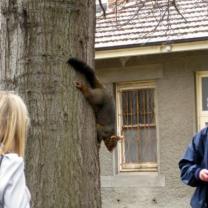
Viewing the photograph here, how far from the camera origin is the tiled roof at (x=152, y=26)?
10102mm

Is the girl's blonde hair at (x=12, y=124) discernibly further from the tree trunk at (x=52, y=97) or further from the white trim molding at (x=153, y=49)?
the white trim molding at (x=153, y=49)

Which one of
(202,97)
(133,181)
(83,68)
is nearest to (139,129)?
(133,181)

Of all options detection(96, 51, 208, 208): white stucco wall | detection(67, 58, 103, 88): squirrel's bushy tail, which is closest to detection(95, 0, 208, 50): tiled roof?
detection(96, 51, 208, 208): white stucco wall

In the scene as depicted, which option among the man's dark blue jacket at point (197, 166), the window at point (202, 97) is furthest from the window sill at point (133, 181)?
the man's dark blue jacket at point (197, 166)

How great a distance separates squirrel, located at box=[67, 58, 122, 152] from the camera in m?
4.33

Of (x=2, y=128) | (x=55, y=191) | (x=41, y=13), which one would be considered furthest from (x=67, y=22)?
(x=2, y=128)

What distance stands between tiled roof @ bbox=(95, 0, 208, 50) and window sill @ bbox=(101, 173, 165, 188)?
7.04 feet

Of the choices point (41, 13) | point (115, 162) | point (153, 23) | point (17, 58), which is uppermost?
point (153, 23)

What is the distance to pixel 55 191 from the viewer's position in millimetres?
4168

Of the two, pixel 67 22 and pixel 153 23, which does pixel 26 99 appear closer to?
pixel 67 22

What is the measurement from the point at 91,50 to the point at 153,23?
6419mm

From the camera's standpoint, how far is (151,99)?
10.9 meters

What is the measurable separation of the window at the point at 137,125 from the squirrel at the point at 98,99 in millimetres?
4788

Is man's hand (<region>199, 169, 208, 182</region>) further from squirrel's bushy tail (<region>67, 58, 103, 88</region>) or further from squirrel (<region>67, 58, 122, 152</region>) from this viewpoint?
squirrel's bushy tail (<region>67, 58, 103, 88</region>)
